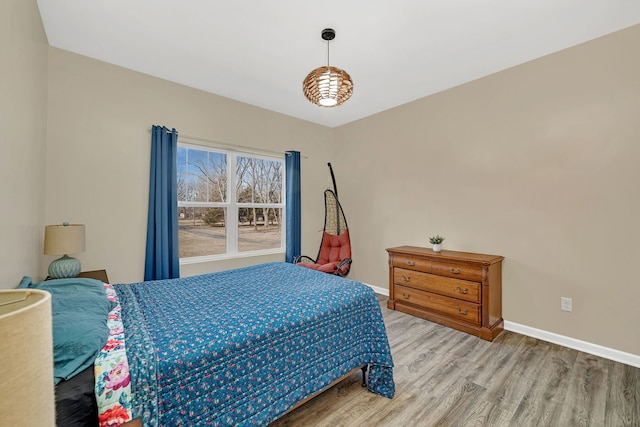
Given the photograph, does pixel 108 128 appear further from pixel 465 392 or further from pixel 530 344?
pixel 530 344

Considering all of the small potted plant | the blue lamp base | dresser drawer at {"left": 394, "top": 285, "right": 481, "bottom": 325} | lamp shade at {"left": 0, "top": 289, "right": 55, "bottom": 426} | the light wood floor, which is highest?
lamp shade at {"left": 0, "top": 289, "right": 55, "bottom": 426}

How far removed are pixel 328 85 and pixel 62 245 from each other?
8.03 ft

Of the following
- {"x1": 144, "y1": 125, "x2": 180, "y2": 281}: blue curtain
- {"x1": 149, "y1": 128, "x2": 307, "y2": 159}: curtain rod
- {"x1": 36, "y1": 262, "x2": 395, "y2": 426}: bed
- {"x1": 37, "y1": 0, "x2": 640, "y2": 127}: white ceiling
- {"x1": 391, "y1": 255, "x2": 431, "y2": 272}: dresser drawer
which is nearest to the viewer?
{"x1": 36, "y1": 262, "x2": 395, "y2": 426}: bed

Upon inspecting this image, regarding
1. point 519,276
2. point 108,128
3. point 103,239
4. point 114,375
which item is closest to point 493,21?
point 519,276

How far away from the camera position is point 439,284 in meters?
3.11

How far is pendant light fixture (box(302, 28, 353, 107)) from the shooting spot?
2104mm

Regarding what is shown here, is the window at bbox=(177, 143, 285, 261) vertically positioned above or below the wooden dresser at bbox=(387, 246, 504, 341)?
above

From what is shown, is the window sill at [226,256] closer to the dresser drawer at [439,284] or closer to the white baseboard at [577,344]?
the dresser drawer at [439,284]

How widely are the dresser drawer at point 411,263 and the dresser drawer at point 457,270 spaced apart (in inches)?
2.8

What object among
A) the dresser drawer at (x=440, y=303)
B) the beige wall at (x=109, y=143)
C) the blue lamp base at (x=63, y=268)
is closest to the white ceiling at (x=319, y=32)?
the beige wall at (x=109, y=143)

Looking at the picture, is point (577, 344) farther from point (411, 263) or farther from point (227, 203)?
point (227, 203)

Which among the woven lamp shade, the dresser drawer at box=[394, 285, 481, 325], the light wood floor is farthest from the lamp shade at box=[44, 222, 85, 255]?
the dresser drawer at box=[394, 285, 481, 325]

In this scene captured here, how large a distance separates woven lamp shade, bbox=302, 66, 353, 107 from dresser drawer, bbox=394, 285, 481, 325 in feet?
7.69

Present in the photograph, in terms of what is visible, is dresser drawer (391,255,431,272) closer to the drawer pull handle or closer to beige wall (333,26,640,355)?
the drawer pull handle
